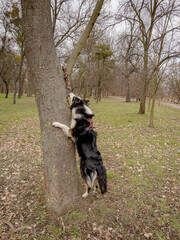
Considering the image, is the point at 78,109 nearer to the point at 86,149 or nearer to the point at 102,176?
the point at 86,149

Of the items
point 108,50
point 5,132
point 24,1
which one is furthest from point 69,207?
point 108,50

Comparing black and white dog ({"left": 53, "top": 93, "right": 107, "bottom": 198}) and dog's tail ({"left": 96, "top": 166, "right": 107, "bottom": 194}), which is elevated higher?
black and white dog ({"left": 53, "top": 93, "right": 107, "bottom": 198})

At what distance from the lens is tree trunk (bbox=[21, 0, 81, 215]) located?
2.05 metres

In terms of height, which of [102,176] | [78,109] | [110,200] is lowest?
[110,200]

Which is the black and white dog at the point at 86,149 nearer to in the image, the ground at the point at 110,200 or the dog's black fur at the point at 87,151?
the dog's black fur at the point at 87,151

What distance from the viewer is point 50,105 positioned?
2.28 metres

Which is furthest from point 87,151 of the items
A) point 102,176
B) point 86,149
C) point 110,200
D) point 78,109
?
point 110,200

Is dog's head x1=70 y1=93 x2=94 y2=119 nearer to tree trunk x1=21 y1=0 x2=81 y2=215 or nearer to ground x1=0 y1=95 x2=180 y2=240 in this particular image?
tree trunk x1=21 y1=0 x2=81 y2=215

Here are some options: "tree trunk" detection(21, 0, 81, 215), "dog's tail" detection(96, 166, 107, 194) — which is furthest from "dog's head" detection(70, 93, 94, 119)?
"dog's tail" detection(96, 166, 107, 194)

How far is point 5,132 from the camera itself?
23.2 ft

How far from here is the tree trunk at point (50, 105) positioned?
205cm

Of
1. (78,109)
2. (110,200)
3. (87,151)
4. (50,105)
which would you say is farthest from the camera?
(110,200)

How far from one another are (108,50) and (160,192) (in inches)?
867

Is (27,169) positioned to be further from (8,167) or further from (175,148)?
(175,148)
